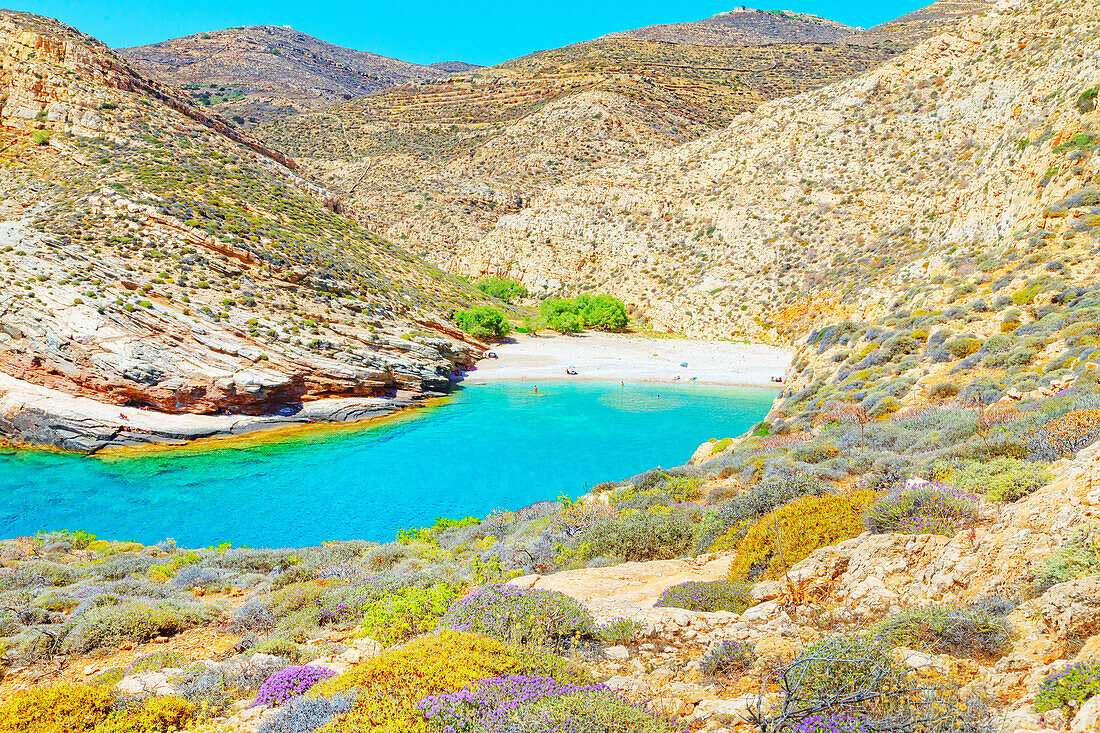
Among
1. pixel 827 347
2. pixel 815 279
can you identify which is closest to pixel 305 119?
pixel 815 279

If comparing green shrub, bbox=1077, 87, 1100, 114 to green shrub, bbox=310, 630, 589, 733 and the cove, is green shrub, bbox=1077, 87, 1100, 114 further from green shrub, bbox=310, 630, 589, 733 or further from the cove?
green shrub, bbox=310, 630, 589, 733

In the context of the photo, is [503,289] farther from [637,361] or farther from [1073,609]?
[1073,609]

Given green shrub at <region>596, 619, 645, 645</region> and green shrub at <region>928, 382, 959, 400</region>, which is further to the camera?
green shrub at <region>928, 382, 959, 400</region>

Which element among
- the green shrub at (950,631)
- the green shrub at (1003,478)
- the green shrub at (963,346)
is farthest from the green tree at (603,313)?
the green shrub at (950,631)

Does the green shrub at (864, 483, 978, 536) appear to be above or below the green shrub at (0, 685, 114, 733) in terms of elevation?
above

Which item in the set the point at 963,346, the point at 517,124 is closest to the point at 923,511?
the point at 963,346

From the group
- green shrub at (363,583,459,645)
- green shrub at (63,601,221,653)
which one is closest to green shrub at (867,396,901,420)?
green shrub at (363,583,459,645)
